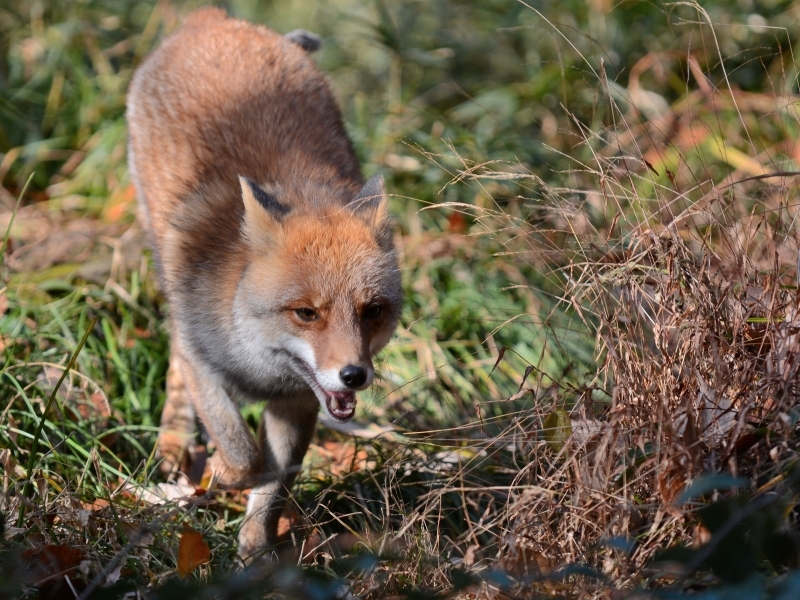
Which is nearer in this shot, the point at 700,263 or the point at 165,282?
the point at 700,263

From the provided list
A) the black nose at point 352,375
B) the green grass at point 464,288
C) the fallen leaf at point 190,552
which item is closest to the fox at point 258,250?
the black nose at point 352,375

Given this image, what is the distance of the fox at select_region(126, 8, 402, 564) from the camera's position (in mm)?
3625

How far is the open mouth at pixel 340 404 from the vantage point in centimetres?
362

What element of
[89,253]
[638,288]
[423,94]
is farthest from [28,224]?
[638,288]

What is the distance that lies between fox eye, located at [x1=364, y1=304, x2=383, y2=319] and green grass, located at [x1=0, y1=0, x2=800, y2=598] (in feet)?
0.71

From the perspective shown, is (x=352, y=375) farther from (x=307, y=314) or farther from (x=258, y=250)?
(x=258, y=250)

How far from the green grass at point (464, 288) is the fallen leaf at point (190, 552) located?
2.6 inches

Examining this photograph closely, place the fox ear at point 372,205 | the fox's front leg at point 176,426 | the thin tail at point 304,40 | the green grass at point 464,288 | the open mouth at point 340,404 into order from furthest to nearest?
the thin tail at point 304,40 < the fox's front leg at point 176,426 < the fox ear at point 372,205 < the open mouth at point 340,404 < the green grass at point 464,288

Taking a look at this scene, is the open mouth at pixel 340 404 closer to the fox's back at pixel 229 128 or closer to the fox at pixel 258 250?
the fox at pixel 258 250

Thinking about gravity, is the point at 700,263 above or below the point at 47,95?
above

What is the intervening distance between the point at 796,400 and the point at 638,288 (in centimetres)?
69

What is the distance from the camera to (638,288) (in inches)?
127

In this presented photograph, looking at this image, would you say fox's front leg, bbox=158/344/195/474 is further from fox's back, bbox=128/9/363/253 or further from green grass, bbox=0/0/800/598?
fox's back, bbox=128/9/363/253

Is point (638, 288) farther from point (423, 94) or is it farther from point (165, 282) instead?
point (423, 94)
